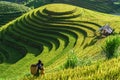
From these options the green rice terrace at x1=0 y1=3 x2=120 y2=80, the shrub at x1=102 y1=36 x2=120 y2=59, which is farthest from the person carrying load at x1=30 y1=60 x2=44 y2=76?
the green rice terrace at x1=0 y1=3 x2=120 y2=80

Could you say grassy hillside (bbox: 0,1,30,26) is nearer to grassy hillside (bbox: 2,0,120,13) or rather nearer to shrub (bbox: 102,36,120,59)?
grassy hillside (bbox: 2,0,120,13)

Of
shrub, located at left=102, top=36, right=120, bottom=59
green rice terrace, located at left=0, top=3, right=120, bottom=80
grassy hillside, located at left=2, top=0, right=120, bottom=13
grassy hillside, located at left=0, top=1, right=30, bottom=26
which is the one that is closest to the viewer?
shrub, located at left=102, top=36, right=120, bottom=59

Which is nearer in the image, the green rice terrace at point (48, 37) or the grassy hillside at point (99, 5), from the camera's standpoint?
the green rice terrace at point (48, 37)

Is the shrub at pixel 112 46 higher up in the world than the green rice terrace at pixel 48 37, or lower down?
higher up

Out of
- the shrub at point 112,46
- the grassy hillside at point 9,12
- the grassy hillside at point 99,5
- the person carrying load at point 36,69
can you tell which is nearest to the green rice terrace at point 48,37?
the shrub at point 112,46

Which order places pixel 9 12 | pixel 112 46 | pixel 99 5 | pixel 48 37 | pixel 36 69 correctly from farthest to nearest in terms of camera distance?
pixel 99 5
pixel 9 12
pixel 48 37
pixel 112 46
pixel 36 69

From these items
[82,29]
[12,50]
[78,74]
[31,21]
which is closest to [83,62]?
[78,74]

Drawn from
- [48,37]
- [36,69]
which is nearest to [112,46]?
[36,69]

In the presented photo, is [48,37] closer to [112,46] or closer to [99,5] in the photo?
[112,46]

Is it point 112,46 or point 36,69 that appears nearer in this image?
point 36,69

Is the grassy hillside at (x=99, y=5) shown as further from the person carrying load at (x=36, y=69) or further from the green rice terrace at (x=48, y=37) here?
the person carrying load at (x=36, y=69)

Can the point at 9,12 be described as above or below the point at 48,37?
below

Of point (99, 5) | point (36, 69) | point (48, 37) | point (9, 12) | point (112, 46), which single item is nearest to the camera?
point (36, 69)

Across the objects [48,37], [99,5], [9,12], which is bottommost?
[99,5]
